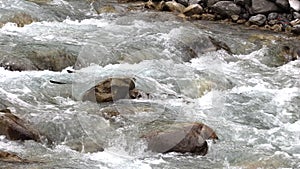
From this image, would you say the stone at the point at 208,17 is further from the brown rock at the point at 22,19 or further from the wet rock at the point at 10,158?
the wet rock at the point at 10,158

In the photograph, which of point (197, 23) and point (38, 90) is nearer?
point (38, 90)

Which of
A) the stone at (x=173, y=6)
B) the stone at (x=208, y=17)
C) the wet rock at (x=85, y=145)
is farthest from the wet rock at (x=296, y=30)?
the wet rock at (x=85, y=145)

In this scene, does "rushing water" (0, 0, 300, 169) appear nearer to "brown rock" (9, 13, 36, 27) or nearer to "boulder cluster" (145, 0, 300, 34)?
"brown rock" (9, 13, 36, 27)

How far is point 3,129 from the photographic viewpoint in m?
5.81

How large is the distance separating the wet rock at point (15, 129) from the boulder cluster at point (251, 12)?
28.6 feet

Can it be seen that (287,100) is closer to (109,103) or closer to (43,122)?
(109,103)

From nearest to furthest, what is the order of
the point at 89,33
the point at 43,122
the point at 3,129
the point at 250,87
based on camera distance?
the point at 3,129, the point at 43,122, the point at 250,87, the point at 89,33

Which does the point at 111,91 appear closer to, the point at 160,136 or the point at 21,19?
the point at 160,136

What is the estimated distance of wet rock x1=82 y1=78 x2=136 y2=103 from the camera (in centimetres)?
744

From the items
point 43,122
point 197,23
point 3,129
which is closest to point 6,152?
point 3,129

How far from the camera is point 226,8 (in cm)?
1425

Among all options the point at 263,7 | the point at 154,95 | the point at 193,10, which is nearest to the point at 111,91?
the point at 154,95

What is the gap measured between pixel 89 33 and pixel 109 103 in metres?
4.17

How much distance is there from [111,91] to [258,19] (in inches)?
298
